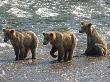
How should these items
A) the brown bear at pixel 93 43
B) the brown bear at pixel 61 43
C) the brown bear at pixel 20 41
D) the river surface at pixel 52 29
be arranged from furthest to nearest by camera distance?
the brown bear at pixel 93 43
the brown bear at pixel 20 41
the brown bear at pixel 61 43
the river surface at pixel 52 29

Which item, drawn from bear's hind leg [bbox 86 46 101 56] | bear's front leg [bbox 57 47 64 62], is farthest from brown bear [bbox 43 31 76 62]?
bear's hind leg [bbox 86 46 101 56]

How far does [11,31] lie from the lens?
16.9 metres

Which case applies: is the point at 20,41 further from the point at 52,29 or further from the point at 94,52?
the point at 52,29

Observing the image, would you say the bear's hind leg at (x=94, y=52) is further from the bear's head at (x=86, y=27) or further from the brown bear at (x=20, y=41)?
the brown bear at (x=20, y=41)

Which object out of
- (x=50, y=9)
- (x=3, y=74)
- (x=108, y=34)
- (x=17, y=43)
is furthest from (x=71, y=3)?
(x=3, y=74)

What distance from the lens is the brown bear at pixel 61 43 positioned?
16.5m

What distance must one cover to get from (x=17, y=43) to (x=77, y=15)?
1051 cm

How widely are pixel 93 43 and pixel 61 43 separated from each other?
7.87 feet

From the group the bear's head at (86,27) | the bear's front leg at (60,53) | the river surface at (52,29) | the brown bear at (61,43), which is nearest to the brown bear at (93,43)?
the bear's head at (86,27)

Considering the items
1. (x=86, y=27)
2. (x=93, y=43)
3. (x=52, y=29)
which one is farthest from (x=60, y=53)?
(x=52, y=29)

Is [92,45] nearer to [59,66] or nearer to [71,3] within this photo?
[59,66]

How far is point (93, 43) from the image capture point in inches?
736

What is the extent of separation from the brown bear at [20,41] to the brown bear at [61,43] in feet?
2.65

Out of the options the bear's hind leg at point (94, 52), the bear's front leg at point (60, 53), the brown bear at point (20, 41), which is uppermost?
the brown bear at point (20, 41)
